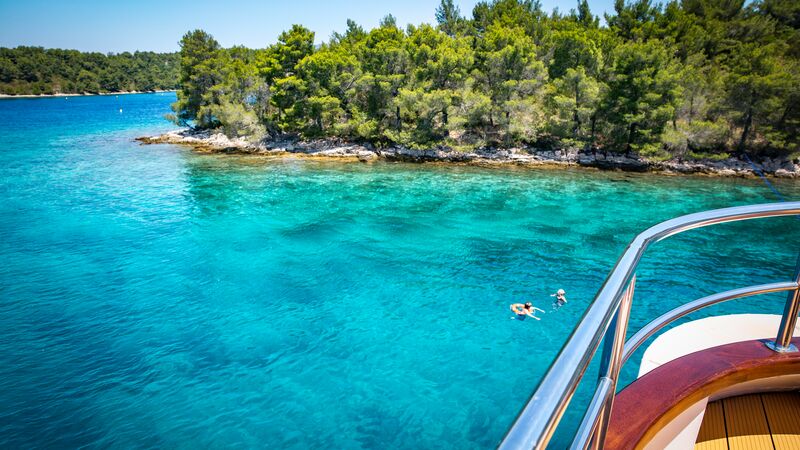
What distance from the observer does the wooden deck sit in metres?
2.28

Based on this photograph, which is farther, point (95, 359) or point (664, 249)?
point (664, 249)

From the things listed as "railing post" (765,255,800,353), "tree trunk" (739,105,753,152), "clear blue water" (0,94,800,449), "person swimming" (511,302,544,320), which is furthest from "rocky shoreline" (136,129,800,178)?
"railing post" (765,255,800,353)

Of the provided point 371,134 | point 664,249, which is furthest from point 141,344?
point 371,134

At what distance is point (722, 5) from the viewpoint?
3681 cm

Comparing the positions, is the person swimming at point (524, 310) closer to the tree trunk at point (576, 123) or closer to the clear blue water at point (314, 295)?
the clear blue water at point (314, 295)

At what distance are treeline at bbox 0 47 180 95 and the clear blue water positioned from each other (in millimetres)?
133908

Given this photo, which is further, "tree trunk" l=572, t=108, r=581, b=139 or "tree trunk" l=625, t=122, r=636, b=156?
"tree trunk" l=572, t=108, r=581, b=139

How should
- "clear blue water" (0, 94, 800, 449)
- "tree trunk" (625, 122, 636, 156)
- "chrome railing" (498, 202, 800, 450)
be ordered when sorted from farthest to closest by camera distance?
"tree trunk" (625, 122, 636, 156) < "clear blue water" (0, 94, 800, 449) < "chrome railing" (498, 202, 800, 450)

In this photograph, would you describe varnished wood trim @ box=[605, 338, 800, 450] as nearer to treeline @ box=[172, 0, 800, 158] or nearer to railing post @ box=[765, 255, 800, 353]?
railing post @ box=[765, 255, 800, 353]

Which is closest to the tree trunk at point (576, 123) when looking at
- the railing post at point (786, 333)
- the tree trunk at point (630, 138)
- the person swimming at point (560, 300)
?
the tree trunk at point (630, 138)

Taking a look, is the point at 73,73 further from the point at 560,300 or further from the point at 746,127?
the point at 746,127

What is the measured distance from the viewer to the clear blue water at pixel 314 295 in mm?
8328

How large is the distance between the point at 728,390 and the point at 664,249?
16.6 meters

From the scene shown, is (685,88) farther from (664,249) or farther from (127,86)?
(127,86)
